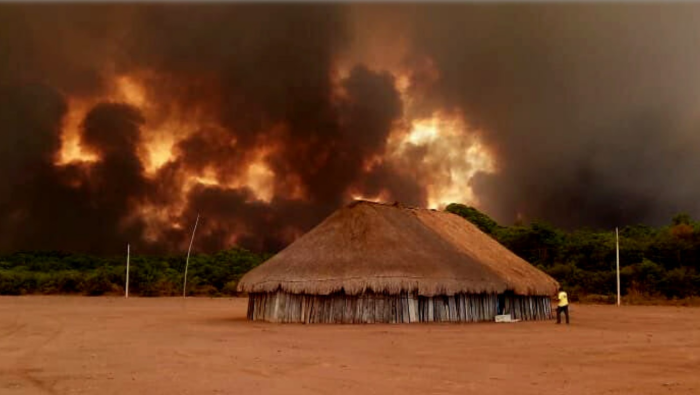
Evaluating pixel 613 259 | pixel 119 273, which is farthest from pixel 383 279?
pixel 119 273

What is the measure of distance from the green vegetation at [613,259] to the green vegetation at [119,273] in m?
21.0

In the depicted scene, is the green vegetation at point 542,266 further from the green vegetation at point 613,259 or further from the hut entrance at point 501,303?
the hut entrance at point 501,303

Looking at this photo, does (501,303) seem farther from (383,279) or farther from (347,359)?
(347,359)

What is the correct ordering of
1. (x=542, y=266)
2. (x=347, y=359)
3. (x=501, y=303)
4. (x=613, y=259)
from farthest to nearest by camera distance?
(x=542, y=266) → (x=613, y=259) → (x=501, y=303) → (x=347, y=359)

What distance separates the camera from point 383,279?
1967 cm

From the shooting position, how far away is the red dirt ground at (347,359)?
8750 mm

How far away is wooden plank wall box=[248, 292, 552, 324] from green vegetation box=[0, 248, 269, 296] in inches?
1093

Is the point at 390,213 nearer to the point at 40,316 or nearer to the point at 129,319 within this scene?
the point at 129,319

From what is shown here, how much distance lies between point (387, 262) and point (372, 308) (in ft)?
4.57

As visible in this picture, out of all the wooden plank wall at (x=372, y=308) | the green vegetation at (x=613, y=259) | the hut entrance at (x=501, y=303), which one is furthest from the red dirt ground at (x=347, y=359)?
the green vegetation at (x=613, y=259)

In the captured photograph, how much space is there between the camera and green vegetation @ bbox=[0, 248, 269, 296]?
150ft

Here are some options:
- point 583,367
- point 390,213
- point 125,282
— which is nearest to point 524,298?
point 390,213

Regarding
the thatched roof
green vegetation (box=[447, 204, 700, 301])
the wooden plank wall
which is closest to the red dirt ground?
the wooden plank wall

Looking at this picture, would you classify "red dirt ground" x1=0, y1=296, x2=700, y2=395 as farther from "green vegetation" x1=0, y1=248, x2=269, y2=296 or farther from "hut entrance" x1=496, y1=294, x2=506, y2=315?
"green vegetation" x1=0, y1=248, x2=269, y2=296
